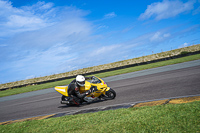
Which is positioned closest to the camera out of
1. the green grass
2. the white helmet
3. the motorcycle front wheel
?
the green grass

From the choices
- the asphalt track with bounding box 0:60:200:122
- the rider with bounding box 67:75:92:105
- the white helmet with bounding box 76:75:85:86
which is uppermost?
the white helmet with bounding box 76:75:85:86

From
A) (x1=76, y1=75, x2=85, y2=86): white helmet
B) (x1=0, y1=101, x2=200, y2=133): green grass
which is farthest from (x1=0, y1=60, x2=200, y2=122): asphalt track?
(x1=0, y1=101, x2=200, y2=133): green grass

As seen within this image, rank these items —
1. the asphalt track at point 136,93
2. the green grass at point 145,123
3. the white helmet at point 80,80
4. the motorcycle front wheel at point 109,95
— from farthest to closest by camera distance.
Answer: the motorcycle front wheel at point 109,95 < the white helmet at point 80,80 < the asphalt track at point 136,93 < the green grass at point 145,123

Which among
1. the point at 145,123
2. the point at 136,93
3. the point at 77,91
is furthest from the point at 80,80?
the point at 145,123

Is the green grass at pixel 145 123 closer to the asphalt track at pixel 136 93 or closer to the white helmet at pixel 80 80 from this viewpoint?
the asphalt track at pixel 136 93

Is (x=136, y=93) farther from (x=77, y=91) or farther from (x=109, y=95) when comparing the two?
(x=77, y=91)

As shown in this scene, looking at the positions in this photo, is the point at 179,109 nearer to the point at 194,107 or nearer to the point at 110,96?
the point at 194,107

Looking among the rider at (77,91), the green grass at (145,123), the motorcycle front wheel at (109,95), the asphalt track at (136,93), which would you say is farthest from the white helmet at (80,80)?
the green grass at (145,123)

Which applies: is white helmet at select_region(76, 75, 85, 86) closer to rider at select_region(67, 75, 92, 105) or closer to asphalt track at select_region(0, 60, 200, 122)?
rider at select_region(67, 75, 92, 105)

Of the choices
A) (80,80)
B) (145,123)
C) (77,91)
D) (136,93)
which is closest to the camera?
(145,123)

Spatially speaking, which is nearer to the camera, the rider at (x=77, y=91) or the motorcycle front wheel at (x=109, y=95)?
the rider at (x=77, y=91)

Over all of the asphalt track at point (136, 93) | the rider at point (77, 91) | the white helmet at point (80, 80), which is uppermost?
the white helmet at point (80, 80)

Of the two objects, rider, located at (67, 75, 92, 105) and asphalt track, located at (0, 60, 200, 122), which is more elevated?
rider, located at (67, 75, 92, 105)

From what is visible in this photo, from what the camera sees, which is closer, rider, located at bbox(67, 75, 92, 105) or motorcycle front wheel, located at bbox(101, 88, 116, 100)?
rider, located at bbox(67, 75, 92, 105)
